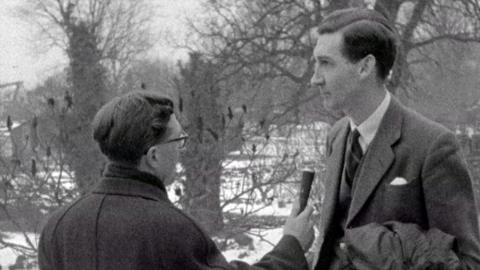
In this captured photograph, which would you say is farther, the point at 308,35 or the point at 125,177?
the point at 308,35

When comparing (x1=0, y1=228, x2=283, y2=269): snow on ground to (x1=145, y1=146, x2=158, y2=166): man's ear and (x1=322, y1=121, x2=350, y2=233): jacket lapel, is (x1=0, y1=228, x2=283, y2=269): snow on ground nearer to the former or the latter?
(x1=322, y1=121, x2=350, y2=233): jacket lapel

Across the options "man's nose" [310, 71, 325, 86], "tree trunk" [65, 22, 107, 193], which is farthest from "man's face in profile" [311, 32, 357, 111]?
"tree trunk" [65, 22, 107, 193]

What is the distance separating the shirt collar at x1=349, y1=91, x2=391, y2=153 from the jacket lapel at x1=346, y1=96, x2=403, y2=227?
23mm

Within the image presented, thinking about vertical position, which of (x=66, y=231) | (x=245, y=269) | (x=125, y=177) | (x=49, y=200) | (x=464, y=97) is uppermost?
(x=125, y=177)

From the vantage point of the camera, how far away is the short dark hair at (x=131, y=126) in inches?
89.4

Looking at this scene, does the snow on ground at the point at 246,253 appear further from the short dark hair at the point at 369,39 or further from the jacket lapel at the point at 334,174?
the short dark hair at the point at 369,39

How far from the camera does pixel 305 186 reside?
101 inches

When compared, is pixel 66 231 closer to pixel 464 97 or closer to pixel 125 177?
pixel 125 177

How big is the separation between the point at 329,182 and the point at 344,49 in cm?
51

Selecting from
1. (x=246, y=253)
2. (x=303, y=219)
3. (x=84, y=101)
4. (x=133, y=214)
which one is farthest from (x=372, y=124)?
(x=246, y=253)

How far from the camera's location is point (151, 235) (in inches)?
84.4

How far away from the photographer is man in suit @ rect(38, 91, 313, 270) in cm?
214

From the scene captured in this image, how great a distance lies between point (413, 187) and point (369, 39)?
548 mm

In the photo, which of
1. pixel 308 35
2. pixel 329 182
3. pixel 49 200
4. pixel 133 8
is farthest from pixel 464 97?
pixel 329 182
